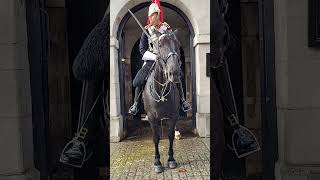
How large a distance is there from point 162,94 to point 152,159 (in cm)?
158

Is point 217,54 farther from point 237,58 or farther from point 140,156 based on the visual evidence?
point 140,156

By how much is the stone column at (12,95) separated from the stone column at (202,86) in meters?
6.15

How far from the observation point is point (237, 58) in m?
4.97

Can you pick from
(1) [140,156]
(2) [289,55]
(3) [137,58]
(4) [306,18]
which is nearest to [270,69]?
(2) [289,55]

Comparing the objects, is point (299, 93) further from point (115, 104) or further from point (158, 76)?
point (115, 104)

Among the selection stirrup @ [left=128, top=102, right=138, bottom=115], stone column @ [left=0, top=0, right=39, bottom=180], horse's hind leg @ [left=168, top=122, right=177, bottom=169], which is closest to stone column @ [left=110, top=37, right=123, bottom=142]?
stirrup @ [left=128, top=102, right=138, bottom=115]

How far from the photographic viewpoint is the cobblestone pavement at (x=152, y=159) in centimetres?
741

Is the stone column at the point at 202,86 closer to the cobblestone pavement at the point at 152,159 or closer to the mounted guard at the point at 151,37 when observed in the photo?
the cobblestone pavement at the point at 152,159

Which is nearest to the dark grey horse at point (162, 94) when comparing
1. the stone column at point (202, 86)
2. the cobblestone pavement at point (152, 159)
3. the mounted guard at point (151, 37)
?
the mounted guard at point (151, 37)

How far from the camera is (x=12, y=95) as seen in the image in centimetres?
427

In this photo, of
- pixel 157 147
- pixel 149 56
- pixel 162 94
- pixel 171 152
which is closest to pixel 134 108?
pixel 162 94

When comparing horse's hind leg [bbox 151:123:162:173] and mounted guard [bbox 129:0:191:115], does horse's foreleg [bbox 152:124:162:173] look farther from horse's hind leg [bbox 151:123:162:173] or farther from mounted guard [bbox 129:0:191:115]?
mounted guard [bbox 129:0:191:115]

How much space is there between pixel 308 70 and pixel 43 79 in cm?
338

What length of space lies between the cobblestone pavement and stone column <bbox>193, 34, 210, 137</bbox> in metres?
0.39
